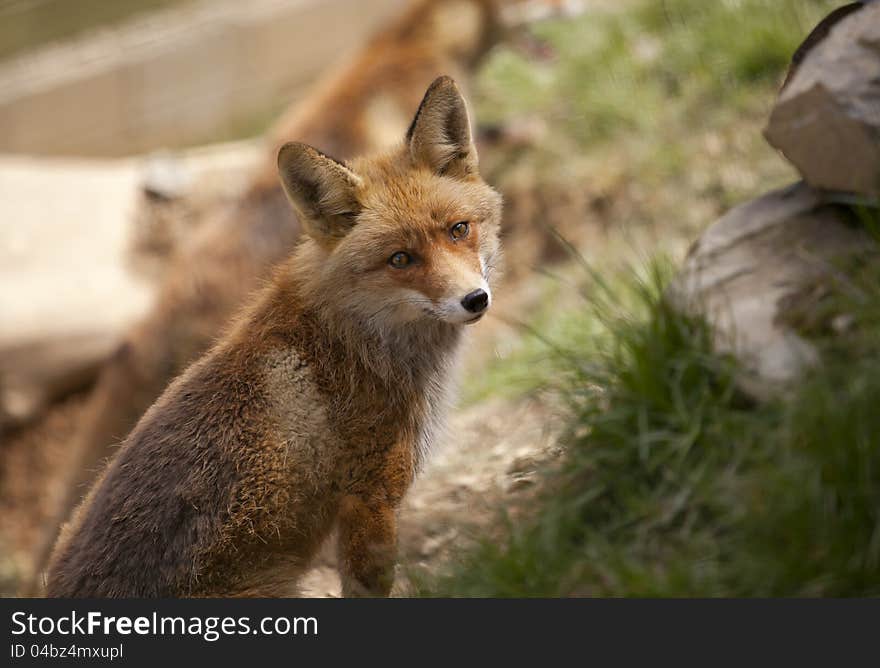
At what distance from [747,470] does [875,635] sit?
0.63 meters

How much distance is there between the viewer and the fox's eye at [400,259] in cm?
376

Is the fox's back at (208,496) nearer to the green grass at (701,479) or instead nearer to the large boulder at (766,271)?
the green grass at (701,479)

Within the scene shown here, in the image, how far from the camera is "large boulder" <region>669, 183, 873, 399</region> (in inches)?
130

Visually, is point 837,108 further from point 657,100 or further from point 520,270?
point 520,270

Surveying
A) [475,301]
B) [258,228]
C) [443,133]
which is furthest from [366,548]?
[258,228]

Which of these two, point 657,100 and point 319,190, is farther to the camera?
point 657,100

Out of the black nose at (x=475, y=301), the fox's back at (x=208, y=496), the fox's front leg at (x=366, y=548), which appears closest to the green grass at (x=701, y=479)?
the fox's front leg at (x=366, y=548)

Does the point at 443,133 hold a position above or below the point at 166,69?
below

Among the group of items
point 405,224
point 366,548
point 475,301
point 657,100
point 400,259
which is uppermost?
point 657,100

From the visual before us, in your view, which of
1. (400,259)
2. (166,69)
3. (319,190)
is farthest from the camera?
(166,69)

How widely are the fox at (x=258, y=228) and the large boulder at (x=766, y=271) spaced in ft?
12.1

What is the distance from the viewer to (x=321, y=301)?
3.88 meters

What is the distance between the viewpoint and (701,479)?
124 inches

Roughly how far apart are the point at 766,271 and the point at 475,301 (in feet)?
3.71
